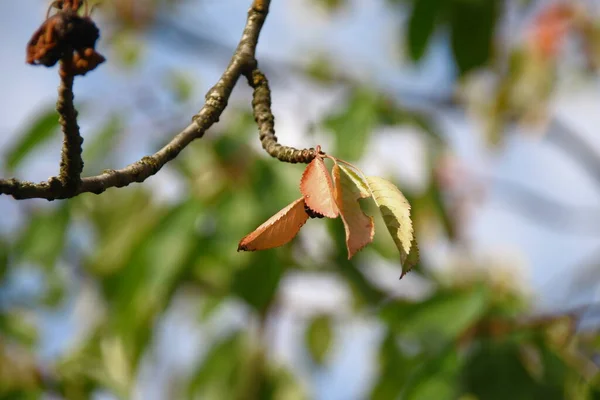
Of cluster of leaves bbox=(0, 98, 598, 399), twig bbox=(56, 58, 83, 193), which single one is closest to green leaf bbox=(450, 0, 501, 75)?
cluster of leaves bbox=(0, 98, 598, 399)

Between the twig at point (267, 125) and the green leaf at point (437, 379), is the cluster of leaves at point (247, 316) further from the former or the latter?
the twig at point (267, 125)

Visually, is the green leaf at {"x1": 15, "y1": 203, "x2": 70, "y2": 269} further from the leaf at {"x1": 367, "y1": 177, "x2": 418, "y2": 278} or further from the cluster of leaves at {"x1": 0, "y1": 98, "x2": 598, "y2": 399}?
the leaf at {"x1": 367, "y1": 177, "x2": 418, "y2": 278}

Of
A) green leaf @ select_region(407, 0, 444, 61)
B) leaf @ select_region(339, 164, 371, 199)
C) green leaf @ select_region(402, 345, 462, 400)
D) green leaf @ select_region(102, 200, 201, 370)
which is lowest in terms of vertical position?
green leaf @ select_region(402, 345, 462, 400)

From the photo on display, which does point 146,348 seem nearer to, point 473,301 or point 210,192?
point 210,192

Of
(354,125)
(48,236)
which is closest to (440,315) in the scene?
(354,125)

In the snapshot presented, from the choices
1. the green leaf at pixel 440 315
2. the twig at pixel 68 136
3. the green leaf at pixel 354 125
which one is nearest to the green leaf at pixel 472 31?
the green leaf at pixel 354 125

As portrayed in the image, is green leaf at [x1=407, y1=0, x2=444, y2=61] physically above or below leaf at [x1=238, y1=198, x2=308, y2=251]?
above
